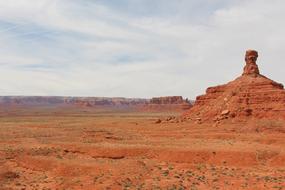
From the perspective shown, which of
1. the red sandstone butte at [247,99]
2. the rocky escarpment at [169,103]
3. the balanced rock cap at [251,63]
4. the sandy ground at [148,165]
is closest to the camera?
the sandy ground at [148,165]

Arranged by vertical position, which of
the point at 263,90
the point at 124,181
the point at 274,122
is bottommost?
the point at 124,181

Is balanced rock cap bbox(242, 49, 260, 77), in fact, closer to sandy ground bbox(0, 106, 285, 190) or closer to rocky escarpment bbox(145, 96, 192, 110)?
sandy ground bbox(0, 106, 285, 190)

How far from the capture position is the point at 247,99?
61.7 metres

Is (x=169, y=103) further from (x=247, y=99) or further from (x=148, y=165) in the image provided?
(x=148, y=165)

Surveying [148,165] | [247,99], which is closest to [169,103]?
[247,99]

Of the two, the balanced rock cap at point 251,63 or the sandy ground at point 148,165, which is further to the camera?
the balanced rock cap at point 251,63

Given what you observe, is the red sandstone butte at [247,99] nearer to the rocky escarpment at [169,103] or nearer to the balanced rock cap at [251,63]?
the balanced rock cap at [251,63]

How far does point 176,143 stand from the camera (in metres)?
42.6

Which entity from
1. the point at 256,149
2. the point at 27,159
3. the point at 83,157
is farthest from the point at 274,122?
the point at 27,159

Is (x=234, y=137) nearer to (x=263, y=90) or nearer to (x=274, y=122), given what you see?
(x=274, y=122)

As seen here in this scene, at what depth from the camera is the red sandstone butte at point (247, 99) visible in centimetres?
5884

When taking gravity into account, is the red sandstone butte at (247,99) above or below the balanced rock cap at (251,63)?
below

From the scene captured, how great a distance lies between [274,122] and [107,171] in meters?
31.0

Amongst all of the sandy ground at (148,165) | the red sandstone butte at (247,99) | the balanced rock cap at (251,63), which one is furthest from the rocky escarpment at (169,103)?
the sandy ground at (148,165)
